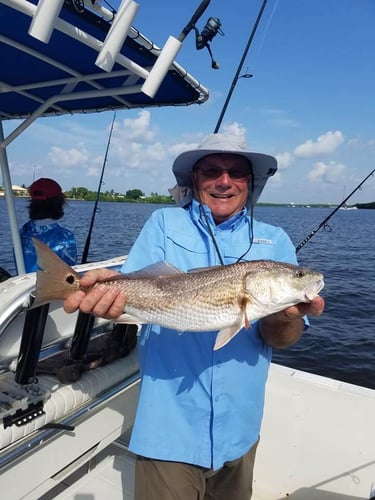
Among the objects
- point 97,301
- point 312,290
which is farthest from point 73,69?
point 312,290

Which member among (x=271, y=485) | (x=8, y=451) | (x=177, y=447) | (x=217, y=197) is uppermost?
(x=217, y=197)

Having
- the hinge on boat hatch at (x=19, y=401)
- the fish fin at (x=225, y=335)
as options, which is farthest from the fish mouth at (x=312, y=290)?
the hinge on boat hatch at (x=19, y=401)

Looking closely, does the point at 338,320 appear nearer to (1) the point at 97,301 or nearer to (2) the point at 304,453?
(2) the point at 304,453

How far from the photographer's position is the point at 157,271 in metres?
2.67

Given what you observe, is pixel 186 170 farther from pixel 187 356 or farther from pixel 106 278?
pixel 187 356

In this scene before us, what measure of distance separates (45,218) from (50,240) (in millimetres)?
475

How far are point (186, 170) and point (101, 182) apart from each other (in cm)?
345

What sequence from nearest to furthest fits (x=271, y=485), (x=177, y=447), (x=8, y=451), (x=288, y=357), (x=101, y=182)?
(x=177, y=447)
(x=8, y=451)
(x=271, y=485)
(x=101, y=182)
(x=288, y=357)

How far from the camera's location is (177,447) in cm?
259

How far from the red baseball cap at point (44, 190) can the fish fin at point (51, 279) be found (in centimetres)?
248

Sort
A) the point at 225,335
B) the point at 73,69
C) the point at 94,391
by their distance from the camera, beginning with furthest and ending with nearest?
the point at 73,69 < the point at 94,391 < the point at 225,335

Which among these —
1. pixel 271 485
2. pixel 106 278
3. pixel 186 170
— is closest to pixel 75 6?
pixel 186 170

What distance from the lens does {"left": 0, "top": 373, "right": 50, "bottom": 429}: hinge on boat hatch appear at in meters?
2.92

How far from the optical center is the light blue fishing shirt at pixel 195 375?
2607mm
